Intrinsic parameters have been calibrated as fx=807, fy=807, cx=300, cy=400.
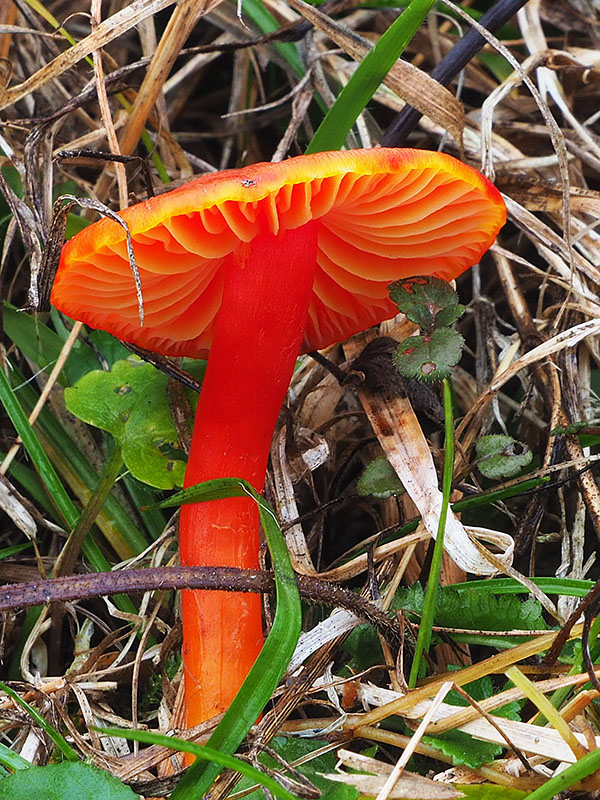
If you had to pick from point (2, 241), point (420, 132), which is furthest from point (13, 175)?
point (420, 132)

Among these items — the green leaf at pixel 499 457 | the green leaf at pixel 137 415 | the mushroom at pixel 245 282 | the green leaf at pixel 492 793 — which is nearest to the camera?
the green leaf at pixel 492 793

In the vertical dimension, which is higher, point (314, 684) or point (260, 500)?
point (260, 500)

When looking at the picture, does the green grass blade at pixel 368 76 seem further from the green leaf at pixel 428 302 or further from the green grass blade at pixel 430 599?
the green grass blade at pixel 430 599

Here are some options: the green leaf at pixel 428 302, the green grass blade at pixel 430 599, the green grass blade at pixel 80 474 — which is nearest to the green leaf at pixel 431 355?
the green leaf at pixel 428 302

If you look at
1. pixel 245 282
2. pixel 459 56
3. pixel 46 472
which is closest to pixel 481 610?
pixel 245 282

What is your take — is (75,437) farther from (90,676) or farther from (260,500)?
(260,500)

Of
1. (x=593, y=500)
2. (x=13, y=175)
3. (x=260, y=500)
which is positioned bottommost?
(x=593, y=500)

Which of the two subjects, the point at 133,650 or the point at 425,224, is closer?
the point at 425,224
